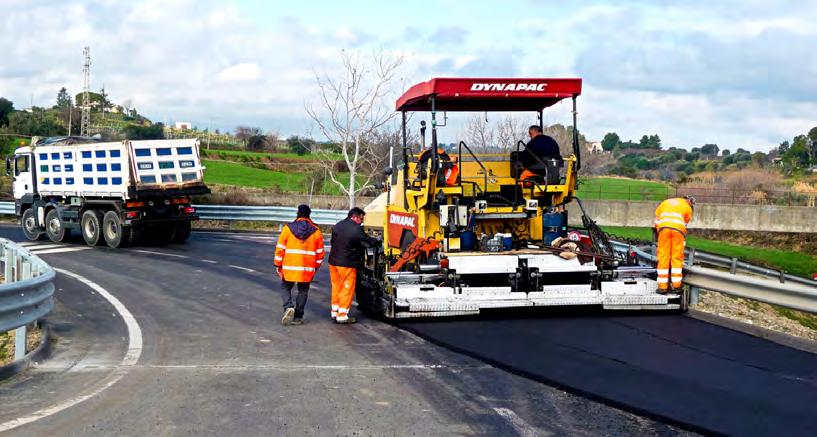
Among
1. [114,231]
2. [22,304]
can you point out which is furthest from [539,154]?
[114,231]

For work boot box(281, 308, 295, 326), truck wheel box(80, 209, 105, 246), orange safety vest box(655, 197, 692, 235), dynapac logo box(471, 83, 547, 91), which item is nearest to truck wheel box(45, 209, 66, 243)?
truck wheel box(80, 209, 105, 246)

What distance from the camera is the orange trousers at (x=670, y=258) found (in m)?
10.8

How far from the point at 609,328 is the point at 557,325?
1.98 ft

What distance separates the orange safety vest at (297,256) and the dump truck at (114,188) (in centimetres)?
1142

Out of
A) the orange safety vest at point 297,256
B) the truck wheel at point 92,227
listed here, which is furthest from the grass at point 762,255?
the orange safety vest at point 297,256

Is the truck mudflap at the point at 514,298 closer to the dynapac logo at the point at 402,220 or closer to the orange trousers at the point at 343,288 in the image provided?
the orange trousers at the point at 343,288

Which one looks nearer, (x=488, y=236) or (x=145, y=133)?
(x=488, y=236)

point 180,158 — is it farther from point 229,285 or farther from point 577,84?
point 577,84

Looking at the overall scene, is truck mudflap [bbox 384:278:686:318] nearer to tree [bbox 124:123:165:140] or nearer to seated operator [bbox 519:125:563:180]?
seated operator [bbox 519:125:563:180]

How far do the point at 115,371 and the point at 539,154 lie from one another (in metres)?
6.23

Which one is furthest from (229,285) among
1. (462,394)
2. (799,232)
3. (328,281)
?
(799,232)

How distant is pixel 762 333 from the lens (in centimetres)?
971

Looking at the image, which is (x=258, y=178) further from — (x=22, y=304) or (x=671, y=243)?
(x=22, y=304)

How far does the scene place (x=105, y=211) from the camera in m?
22.0
